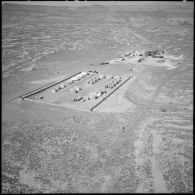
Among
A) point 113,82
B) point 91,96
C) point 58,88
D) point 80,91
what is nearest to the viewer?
point 91,96

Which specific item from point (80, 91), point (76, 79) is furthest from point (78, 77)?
point (80, 91)

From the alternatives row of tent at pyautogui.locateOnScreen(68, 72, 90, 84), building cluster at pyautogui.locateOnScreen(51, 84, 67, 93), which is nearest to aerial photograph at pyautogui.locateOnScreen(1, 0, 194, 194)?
row of tent at pyautogui.locateOnScreen(68, 72, 90, 84)

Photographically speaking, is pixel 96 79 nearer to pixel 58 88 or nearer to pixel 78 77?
pixel 78 77

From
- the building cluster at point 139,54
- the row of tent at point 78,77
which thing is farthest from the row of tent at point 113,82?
the building cluster at point 139,54

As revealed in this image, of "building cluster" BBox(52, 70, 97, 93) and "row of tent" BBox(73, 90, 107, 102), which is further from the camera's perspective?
"building cluster" BBox(52, 70, 97, 93)

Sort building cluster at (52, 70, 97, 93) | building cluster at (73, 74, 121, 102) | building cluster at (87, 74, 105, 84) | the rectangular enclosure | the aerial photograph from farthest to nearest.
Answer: building cluster at (87, 74, 105, 84) → building cluster at (52, 70, 97, 93) → building cluster at (73, 74, 121, 102) → the rectangular enclosure → the aerial photograph

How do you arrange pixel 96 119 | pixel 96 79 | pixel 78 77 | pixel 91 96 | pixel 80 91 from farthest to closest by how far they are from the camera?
pixel 78 77 < pixel 96 79 < pixel 80 91 < pixel 91 96 < pixel 96 119

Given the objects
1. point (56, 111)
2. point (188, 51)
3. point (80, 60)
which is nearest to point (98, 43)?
point (80, 60)

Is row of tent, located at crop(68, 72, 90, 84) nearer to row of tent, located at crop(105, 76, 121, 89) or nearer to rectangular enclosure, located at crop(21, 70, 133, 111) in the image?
rectangular enclosure, located at crop(21, 70, 133, 111)
